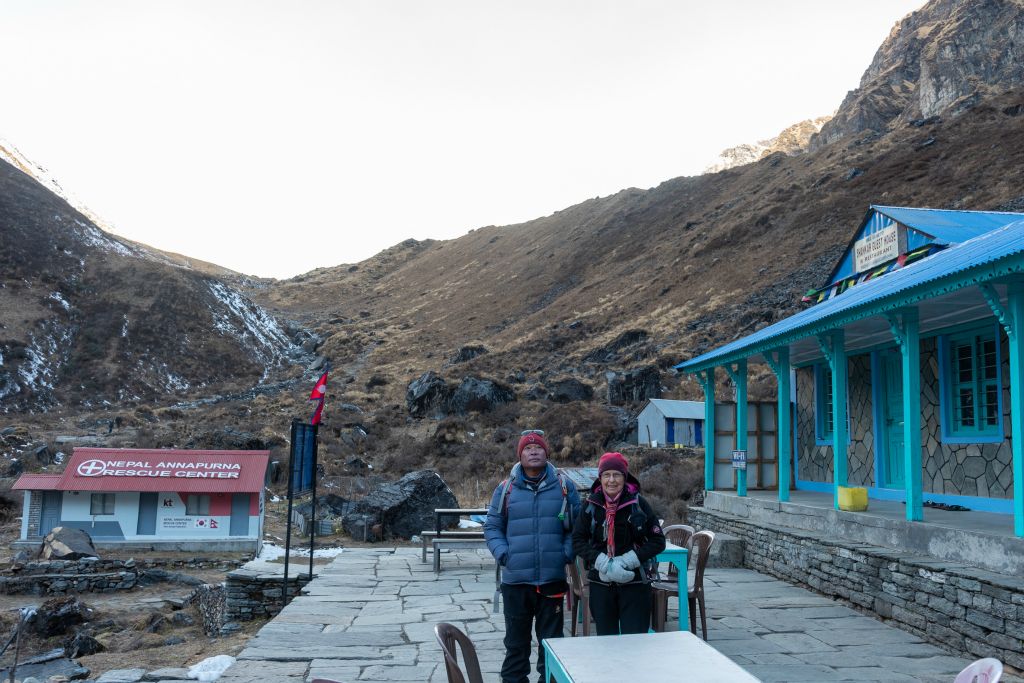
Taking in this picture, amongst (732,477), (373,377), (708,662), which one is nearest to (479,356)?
(373,377)

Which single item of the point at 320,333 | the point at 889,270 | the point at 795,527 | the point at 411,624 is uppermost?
the point at 320,333

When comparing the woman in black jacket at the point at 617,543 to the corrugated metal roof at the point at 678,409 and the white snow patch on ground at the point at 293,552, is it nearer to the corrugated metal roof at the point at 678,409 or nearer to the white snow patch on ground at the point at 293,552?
the white snow patch on ground at the point at 293,552

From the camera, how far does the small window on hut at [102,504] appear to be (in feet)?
58.1

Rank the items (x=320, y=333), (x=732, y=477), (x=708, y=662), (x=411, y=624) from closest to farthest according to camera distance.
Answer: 1. (x=708, y=662)
2. (x=411, y=624)
3. (x=732, y=477)
4. (x=320, y=333)

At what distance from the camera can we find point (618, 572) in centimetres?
432

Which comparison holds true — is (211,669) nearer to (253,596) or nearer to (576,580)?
(576,580)

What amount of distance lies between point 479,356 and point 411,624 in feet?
125

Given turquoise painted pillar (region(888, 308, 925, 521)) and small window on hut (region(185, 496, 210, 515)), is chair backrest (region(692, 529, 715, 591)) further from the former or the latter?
small window on hut (region(185, 496, 210, 515))

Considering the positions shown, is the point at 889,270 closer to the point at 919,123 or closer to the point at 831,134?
the point at 919,123

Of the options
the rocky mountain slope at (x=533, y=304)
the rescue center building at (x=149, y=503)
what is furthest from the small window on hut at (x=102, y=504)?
the rocky mountain slope at (x=533, y=304)

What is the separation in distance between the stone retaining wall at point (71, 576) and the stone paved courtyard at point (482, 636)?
22.7 feet

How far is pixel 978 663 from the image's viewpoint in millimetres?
2893

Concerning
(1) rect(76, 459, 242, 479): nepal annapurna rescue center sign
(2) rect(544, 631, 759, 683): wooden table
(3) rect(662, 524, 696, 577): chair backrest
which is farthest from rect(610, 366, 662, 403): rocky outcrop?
(2) rect(544, 631, 759, 683): wooden table

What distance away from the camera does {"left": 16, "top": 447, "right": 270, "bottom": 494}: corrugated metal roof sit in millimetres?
17578
